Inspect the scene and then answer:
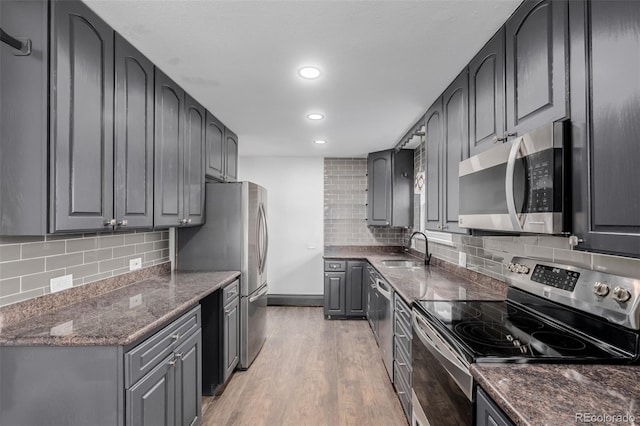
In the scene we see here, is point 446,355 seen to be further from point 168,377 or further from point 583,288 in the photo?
point 168,377

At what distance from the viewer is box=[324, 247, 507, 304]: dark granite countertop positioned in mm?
2166

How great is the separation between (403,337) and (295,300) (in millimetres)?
3093

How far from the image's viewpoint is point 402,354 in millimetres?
2391

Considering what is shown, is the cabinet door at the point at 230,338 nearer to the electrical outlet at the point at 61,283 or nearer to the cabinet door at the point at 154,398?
the cabinet door at the point at 154,398

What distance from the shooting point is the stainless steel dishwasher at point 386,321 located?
2.76 metres

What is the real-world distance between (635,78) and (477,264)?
72.7 inches

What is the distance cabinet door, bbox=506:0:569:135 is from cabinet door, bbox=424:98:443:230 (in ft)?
3.17

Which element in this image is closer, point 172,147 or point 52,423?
point 52,423

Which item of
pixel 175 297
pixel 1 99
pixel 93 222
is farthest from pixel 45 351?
pixel 1 99

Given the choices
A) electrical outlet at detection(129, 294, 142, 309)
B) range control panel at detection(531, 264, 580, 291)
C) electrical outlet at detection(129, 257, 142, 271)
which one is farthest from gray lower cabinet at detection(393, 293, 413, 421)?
electrical outlet at detection(129, 257, 142, 271)

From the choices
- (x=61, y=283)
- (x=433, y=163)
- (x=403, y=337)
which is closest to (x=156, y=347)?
(x=61, y=283)

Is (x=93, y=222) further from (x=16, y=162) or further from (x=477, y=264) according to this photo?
(x=477, y=264)

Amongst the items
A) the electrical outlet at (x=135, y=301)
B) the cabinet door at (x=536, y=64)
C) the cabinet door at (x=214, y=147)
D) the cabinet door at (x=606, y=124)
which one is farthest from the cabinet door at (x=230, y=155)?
the cabinet door at (x=606, y=124)

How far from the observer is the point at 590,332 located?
129 cm
